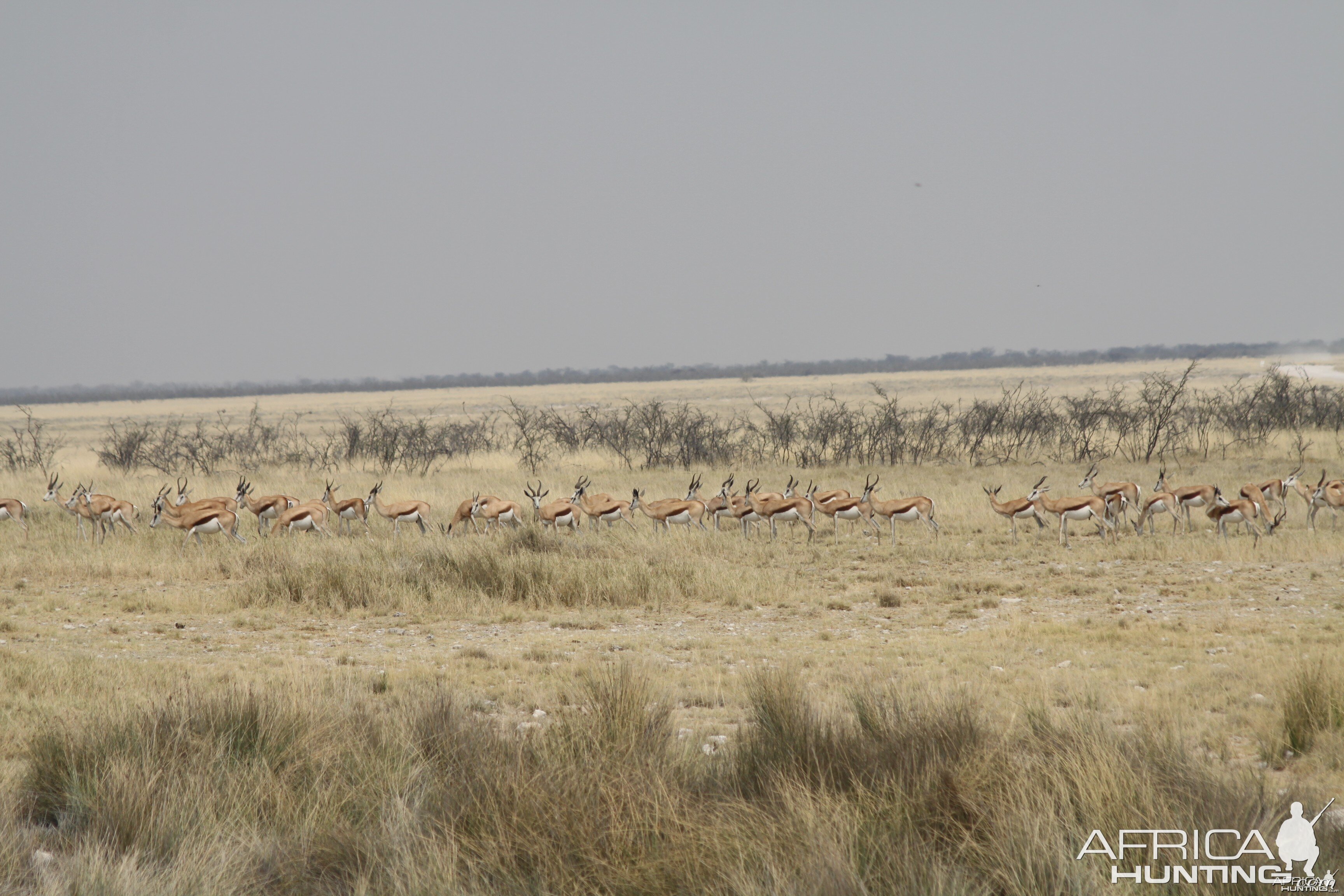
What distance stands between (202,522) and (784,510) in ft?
30.2

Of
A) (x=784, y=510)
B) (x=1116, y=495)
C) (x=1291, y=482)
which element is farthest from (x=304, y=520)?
(x=1291, y=482)

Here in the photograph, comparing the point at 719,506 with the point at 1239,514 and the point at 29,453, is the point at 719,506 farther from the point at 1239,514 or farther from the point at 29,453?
the point at 29,453

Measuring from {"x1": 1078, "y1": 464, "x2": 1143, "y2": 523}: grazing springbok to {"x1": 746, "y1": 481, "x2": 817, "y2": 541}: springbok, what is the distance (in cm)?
447

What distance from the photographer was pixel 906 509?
53.1 feet

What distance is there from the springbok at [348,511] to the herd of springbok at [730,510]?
34 millimetres

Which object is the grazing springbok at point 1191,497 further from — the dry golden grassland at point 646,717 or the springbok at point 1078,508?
the dry golden grassland at point 646,717

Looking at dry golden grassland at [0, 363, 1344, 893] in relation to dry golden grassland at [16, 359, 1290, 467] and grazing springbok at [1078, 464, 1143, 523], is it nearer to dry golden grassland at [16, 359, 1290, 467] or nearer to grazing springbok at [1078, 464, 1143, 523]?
grazing springbok at [1078, 464, 1143, 523]

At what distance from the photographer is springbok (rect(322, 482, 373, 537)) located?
17766 mm

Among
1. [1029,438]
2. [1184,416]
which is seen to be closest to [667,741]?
[1029,438]

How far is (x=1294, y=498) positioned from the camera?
1909 cm

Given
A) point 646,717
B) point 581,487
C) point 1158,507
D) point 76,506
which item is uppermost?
point 646,717

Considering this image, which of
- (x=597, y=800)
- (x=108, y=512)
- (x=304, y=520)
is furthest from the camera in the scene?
(x=108, y=512)

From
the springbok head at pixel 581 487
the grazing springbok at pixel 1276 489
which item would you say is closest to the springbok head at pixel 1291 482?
the grazing springbok at pixel 1276 489

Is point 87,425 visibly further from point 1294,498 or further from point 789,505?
point 1294,498
